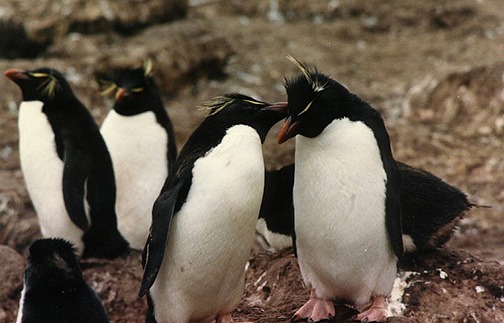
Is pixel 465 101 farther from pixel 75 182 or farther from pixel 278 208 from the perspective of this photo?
pixel 75 182

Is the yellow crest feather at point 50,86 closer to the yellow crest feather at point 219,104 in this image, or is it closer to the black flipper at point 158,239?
the yellow crest feather at point 219,104

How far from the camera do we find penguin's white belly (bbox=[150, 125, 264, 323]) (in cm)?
302

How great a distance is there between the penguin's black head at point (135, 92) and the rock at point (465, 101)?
3035mm

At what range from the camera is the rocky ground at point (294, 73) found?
3902 mm

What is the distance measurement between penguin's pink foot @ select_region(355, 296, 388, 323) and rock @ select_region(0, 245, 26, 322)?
7.19 ft

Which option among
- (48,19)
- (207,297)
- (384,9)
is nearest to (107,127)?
(207,297)

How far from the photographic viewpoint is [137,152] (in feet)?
17.3

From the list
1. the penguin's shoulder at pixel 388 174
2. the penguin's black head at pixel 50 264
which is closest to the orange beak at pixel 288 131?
the penguin's shoulder at pixel 388 174

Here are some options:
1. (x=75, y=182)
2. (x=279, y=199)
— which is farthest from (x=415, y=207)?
(x=75, y=182)

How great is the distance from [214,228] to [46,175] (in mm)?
2195

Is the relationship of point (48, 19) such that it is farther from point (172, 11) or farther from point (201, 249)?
point (201, 249)

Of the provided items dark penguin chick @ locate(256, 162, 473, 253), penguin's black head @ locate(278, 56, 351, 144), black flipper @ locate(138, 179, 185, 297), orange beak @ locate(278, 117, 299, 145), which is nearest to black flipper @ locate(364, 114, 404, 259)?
penguin's black head @ locate(278, 56, 351, 144)

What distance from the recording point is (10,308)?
4297 mm

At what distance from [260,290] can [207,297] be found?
94cm
